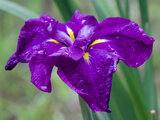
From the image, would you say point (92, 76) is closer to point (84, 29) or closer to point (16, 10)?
point (84, 29)

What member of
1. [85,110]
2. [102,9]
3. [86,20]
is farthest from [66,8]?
[85,110]

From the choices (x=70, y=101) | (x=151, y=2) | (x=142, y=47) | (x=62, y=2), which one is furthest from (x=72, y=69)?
(x=151, y=2)

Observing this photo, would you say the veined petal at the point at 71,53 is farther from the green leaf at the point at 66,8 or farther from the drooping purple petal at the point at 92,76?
the green leaf at the point at 66,8

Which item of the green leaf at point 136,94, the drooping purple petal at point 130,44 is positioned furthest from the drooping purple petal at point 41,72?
the green leaf at point 136,94

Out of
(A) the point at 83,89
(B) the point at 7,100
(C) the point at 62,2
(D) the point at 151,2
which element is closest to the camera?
(A) the point at 83,89

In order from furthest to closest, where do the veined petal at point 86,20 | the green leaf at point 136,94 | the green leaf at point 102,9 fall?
the green leaf at point 102,9, the green leaf at point 136,94, the veined petal at point 86,20

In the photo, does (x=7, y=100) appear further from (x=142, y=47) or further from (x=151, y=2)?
(x=151, y=2)

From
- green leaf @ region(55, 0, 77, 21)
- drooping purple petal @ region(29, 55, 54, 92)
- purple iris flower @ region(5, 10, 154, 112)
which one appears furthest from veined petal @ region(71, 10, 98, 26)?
green leaf @ region(55, 0, 77, 21)

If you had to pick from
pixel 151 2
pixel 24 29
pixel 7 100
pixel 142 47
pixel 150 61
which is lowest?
pixel 151 2

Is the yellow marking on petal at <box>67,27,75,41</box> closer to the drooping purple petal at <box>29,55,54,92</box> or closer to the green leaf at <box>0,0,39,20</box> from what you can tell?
the drooping purple petal at <box>29,55,54,92</box>
